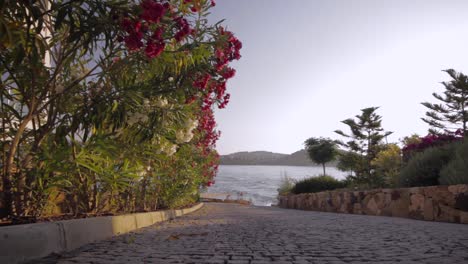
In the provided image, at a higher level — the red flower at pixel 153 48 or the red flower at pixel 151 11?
the red flower at pixel 151 11

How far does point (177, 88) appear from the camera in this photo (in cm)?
448

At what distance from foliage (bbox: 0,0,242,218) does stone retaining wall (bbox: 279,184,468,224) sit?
4.26 meters

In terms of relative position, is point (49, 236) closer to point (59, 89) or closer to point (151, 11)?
point (59, 89)

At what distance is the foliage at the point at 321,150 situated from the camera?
2581cm

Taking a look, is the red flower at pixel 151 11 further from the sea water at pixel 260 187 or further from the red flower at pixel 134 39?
the sea water at pixel 260 187

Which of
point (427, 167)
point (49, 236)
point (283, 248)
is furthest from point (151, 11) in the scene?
point (427, 167)

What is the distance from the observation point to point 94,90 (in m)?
4.15

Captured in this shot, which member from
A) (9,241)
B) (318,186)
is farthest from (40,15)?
(318,186)

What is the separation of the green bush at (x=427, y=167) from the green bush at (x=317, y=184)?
711 cm

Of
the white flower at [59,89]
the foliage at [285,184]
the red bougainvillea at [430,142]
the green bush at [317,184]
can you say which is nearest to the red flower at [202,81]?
the white flower at [59,89]

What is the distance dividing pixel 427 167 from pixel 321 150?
17.9 metres

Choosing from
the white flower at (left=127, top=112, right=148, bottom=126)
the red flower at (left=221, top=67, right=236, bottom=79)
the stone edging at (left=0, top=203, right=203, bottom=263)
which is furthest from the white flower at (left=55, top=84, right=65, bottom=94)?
the red flower at (left=221, top=67, right=236, bottom=79)

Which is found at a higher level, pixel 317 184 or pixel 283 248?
pixel 317 184

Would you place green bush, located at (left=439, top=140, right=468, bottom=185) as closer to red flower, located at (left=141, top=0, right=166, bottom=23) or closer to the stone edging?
the stone edging
